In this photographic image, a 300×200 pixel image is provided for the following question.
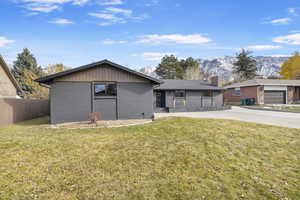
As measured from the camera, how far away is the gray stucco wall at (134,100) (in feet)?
33.9

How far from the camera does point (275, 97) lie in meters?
23.1

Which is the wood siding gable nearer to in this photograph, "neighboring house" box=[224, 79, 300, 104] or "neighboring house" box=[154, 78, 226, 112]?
"neighboring house" box=[154, 78, 226, 112]

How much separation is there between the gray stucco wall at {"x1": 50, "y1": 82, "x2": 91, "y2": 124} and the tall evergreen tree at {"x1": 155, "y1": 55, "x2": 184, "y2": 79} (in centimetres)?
3212

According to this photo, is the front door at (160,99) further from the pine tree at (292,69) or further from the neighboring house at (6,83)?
the pine tree at (292,69)

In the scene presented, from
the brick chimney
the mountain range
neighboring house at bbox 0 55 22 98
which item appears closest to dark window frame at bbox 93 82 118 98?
neighboring house at bbox 0 55 22 98

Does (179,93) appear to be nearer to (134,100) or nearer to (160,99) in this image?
(160,99)

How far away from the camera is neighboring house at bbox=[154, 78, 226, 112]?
17.1 meters

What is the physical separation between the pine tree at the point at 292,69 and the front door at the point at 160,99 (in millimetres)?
37714

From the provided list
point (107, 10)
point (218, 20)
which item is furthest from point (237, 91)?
point (107, 10)

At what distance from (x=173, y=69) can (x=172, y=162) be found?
123 ft

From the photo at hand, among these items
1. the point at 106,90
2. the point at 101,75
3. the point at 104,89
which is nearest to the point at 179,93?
the point at 106,90

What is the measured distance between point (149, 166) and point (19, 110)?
10.3 meters

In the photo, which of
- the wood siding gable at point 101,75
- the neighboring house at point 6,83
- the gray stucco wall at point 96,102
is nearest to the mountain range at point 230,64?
the gray stucco wall at point 96,102

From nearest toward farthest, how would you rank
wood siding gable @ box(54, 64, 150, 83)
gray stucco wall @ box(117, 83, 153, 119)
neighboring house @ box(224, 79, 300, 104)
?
1. wood siding gable @ box(54, 64, 150, 83)
2. gray stucco wall @ box(117, 83, 153, 119)
3. neighboring house @ box(224, 79, 300, 104)
